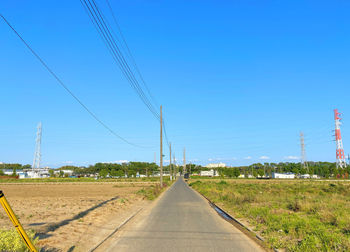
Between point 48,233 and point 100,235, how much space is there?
180 cm

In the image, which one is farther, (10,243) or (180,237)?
(180,237)

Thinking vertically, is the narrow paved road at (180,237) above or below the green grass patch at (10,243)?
below

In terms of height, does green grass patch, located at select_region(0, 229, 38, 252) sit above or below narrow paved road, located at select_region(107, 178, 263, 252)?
above

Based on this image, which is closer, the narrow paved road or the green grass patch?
the green grass patch

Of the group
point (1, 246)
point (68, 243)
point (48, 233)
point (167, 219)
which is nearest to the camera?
point (1, 246)

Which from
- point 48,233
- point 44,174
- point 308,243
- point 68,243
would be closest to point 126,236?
point 68,243

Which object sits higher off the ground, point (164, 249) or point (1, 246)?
point (1, 246)

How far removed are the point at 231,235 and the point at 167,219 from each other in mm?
4297

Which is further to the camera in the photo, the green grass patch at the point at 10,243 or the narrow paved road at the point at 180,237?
the narrow paved road at the point at 180,237

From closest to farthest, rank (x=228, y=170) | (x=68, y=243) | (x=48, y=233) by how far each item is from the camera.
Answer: (x=68, y=243), (x=48, y=233), (x=228, y=170)

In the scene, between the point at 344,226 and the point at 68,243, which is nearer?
the point at 68,243

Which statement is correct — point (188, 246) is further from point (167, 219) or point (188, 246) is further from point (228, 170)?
point (228, 170)

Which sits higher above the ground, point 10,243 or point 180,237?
point 10,243

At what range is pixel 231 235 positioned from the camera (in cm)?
985
